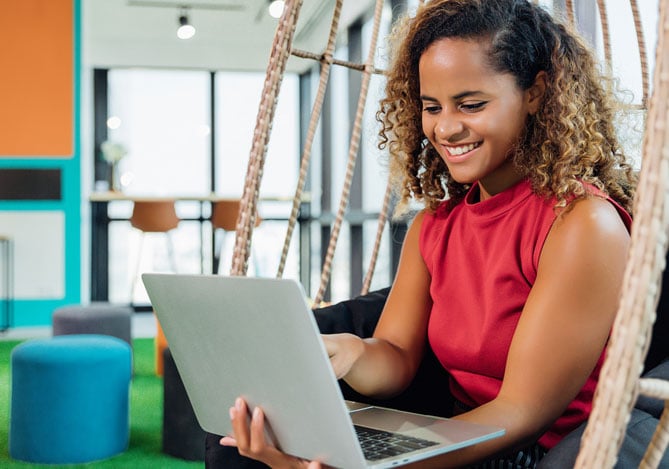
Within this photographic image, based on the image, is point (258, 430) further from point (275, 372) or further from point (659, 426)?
point (659, 426)

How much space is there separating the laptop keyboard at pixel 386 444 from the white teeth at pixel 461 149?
18.1 inches

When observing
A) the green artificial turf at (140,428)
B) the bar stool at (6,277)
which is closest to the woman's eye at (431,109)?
the green artificial turf at (140,428)

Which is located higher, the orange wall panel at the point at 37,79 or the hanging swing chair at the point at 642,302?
the orange wall panel at the point at 37,79

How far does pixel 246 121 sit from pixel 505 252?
7.09m

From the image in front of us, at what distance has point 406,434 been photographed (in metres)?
1.02

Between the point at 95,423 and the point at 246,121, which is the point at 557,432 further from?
the point at 246,121

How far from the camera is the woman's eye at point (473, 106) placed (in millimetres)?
1220

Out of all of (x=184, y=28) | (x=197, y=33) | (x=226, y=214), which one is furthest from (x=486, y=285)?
(x=197, y=33)

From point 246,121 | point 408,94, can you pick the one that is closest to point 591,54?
point 408,94

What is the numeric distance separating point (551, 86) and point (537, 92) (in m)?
0.03

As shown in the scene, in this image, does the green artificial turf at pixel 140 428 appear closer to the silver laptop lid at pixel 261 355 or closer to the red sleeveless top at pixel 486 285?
the red sleeveless top at pixel 486 285

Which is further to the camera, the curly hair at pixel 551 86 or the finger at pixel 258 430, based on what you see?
the curly hair at pixel 551 86

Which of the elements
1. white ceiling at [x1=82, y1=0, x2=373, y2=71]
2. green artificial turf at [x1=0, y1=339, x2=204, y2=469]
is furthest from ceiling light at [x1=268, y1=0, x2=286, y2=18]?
green artificial turf at [x1=0, y1=339, x2=204, y2=469]

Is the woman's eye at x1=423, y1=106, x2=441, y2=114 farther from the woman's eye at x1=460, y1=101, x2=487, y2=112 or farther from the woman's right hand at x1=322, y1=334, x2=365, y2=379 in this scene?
the woman's right hand at x1=322, y1=334, x2=365, y2=379
